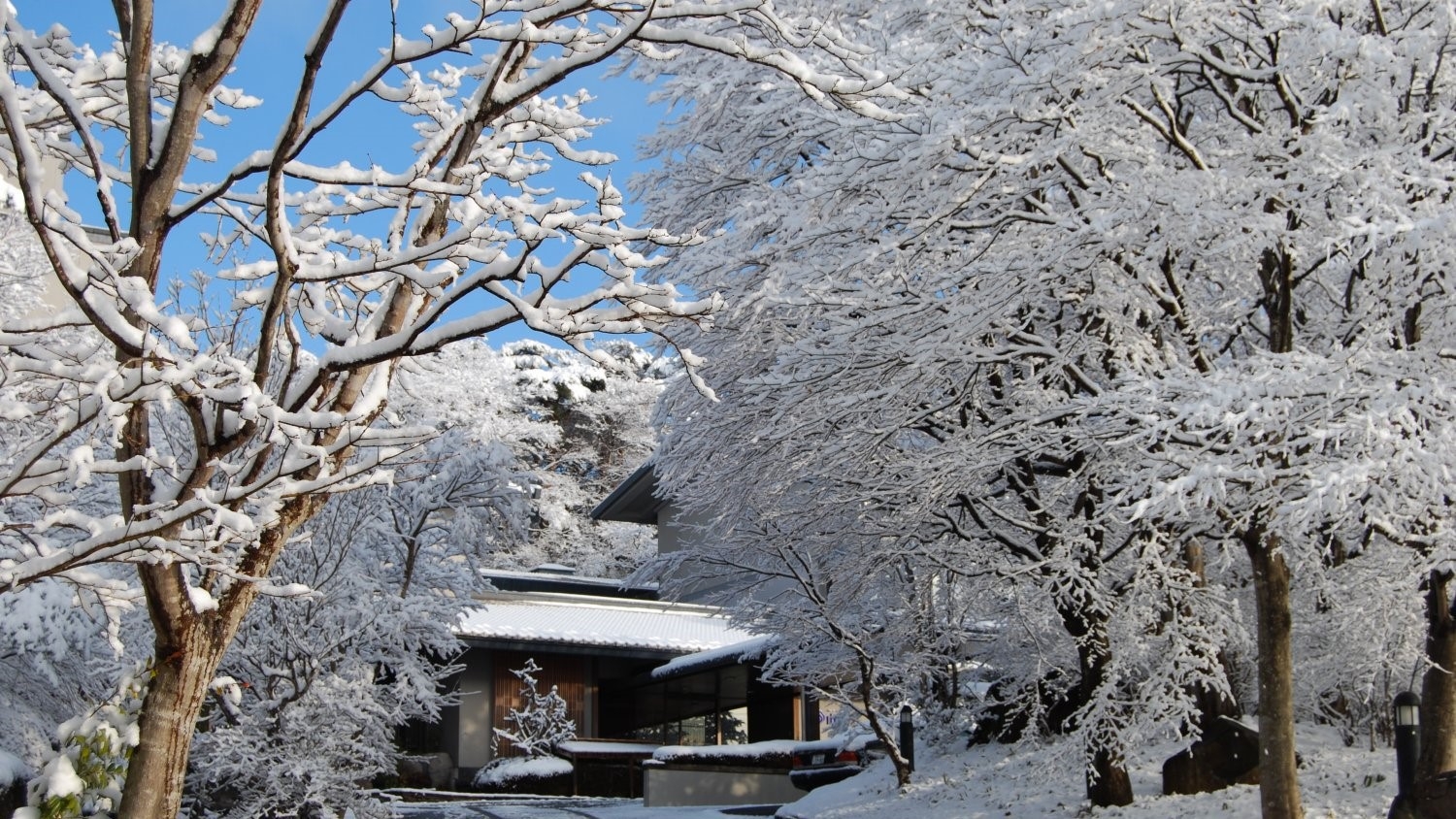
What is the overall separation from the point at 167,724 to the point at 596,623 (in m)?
24.4

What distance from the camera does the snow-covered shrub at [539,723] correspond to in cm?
2480

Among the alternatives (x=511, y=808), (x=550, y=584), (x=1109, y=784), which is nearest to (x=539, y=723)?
(x=511, y=808)

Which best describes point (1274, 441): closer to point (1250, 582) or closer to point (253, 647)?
point (1250, 582)

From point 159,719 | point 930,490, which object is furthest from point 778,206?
point 159,719

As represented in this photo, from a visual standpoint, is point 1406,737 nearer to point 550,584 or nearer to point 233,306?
point 233,306

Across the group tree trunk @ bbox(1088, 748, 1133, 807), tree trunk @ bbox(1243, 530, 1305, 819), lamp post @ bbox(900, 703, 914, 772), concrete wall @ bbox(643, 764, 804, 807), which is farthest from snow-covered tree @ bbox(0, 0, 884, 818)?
concrete wall @ bbox(643, 764, 804, 807)

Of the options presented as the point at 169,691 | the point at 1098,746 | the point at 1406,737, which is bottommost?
the point at 1098,746

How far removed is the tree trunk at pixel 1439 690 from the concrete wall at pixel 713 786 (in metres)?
12.2

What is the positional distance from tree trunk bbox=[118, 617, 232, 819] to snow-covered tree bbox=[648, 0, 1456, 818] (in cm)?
483

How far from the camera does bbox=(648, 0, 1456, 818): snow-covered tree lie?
304 inches

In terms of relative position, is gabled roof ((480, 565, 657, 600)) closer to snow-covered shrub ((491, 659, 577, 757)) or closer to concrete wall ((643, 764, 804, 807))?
snow-covered shrub ((491, 659, 577, 757))

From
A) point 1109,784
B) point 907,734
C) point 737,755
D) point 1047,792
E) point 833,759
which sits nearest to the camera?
point 1109,784

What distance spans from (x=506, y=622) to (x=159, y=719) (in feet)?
75.5

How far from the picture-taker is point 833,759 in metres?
19.5
